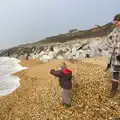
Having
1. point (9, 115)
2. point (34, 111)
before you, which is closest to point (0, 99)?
point (9, 115)

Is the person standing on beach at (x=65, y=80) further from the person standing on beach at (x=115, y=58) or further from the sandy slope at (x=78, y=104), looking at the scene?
the person standing on beach at (x=115, y=58)

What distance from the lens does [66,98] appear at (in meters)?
9.62

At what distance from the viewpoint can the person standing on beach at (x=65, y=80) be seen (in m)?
9.34

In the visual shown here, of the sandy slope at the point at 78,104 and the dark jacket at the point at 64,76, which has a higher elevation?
the dark jacket at the point at 64,76

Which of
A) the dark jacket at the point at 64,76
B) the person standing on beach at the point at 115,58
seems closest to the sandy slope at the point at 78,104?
the person standing on beach at the point at 115,58

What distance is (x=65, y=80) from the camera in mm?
9477

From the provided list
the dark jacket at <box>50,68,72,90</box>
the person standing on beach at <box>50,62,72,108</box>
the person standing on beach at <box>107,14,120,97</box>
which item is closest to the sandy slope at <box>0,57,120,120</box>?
the person standing on beach at <box>50,62,72,108</box>

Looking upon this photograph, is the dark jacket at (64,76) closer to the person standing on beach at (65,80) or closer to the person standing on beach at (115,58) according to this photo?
the person standing on beach at (65,80)

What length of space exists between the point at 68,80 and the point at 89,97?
1056 millimetres

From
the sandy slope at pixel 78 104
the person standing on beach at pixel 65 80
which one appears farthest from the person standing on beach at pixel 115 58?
the person standing on beach at pixel 65 80

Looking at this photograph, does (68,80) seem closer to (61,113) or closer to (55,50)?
(61,113)

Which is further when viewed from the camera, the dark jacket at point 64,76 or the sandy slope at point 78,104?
the dark jacket at point 64,76

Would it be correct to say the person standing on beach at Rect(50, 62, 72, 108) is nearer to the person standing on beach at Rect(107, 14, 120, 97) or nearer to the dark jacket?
the dark jacket

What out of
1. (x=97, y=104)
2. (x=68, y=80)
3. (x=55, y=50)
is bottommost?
(x=55, y=50)
